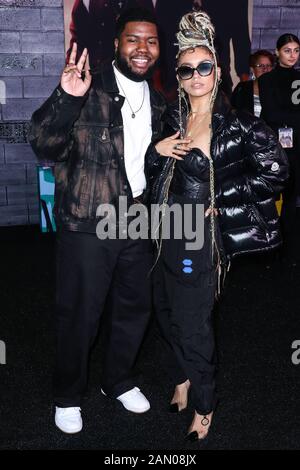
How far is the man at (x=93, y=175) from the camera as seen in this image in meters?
2.17

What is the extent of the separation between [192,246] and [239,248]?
198mm

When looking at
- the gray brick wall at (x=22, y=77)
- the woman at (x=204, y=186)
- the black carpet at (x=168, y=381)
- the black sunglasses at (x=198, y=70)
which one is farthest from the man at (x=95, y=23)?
the black sunglasses at (x=198, y=70)

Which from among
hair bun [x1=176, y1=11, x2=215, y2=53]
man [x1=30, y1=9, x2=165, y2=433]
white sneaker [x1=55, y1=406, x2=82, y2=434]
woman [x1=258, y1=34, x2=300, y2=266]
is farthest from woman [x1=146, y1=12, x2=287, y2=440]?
woman [x1=258, y1=34, x2=300, y2=266]

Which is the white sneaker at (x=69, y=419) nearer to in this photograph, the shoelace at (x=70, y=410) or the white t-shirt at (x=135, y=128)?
the shoelace at (x=70, y=410)

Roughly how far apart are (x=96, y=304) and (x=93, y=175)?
556 millimetres

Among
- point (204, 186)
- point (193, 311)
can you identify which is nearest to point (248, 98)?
point (204, 186)

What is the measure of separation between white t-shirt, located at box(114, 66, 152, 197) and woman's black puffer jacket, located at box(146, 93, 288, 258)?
56mm

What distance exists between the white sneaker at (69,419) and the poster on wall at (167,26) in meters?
3.41

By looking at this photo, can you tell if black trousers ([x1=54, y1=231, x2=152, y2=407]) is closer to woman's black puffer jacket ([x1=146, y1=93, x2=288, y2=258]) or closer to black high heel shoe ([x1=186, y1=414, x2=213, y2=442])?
woman's black puffer jacket ([x1=146, y1=93, x2=288, y2=258])

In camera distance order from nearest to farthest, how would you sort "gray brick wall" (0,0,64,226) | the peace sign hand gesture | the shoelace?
1. the peace sign hand gesture
2. the shoelace
3. "gray brick wall" (0,0,64,226)

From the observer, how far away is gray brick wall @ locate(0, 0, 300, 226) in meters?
5.14

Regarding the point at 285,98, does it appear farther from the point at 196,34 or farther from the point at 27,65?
the point at 27,65
